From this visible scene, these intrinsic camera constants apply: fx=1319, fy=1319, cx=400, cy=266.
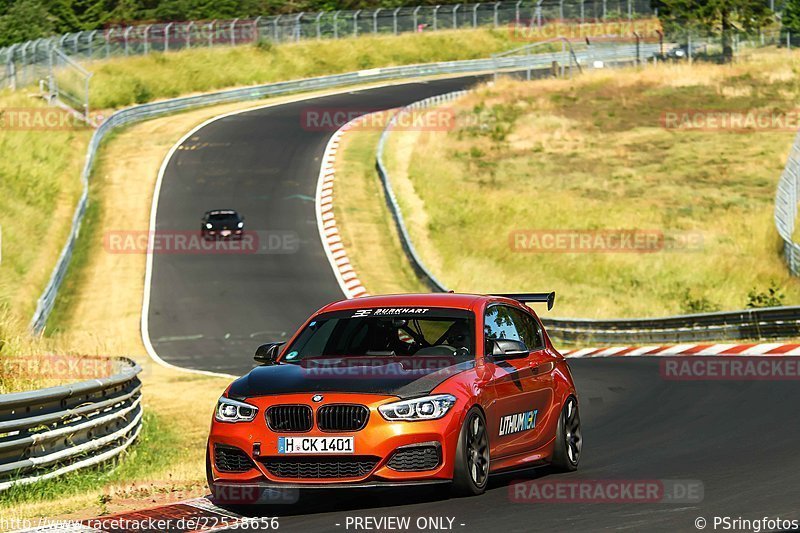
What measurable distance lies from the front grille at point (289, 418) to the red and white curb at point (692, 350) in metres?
15.6

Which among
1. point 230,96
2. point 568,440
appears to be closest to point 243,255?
point 230,96

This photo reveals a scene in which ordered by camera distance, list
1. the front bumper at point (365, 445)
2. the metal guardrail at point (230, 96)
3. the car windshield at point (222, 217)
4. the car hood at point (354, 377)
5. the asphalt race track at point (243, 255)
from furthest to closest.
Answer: the car windshield at point (222, 217) < the metal guardrail at point (230, 96) < the asphalt race track at point (243, 255) < the car hood at point (354, 377) < the front bumper at point (365, 445)

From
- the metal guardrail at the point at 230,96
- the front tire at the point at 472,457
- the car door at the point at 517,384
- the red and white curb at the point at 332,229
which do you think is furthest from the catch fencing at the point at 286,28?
the front tire at the point at 472,457

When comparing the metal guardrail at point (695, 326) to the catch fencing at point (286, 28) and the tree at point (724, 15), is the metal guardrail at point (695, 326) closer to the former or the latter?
the catch fencing at point (286, 28)

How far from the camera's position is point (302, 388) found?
9.48 metres

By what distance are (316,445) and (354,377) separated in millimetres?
655

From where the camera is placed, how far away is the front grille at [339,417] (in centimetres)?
927

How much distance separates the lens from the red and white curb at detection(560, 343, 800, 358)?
2339cm

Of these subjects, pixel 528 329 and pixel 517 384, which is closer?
pixel 517 384

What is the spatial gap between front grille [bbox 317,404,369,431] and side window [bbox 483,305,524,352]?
1.64m

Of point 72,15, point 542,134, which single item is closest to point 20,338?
point 542,134

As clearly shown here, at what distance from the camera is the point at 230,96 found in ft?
228

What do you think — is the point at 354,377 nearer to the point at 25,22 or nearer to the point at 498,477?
the point at 498,477

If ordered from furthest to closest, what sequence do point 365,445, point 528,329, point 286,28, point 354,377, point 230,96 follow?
point 286,28, point 230,96, point 528,329, point 354,377, point 365,445
